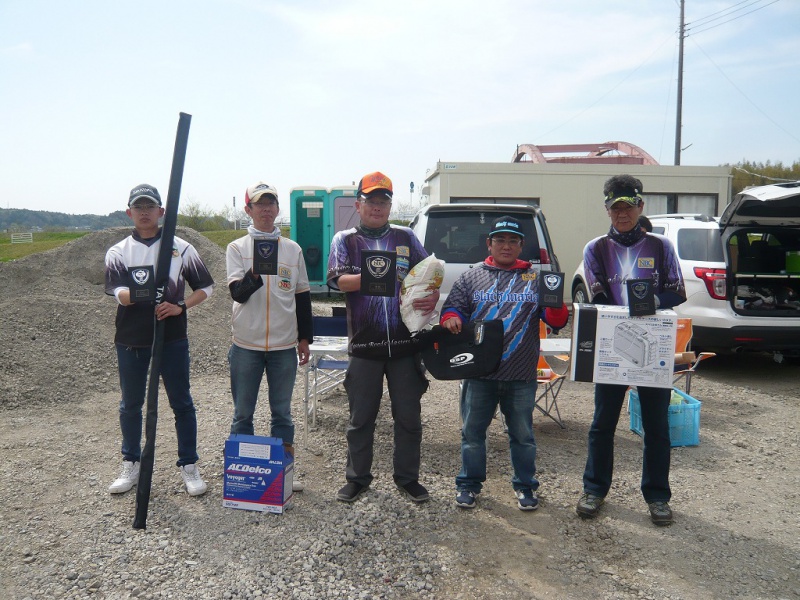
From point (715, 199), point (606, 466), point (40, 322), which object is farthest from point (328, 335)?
point (715, 199)

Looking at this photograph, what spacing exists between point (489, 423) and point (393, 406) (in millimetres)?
590

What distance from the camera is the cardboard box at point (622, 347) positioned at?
3477mm

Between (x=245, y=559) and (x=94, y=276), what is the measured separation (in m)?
10.5

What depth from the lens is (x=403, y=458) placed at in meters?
3.89

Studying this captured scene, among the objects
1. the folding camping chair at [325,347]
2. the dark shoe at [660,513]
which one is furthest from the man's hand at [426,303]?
the dark shoe at [660,513]

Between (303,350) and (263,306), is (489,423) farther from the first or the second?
(263,306)

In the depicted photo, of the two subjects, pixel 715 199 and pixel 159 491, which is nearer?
pixel 159 491

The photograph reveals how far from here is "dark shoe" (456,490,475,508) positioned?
12.3 feet

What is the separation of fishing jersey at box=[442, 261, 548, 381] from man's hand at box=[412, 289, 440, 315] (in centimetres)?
13

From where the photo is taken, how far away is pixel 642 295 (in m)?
3.45

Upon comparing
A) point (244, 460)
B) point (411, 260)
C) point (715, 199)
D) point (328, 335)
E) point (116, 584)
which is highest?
point (715, 199)

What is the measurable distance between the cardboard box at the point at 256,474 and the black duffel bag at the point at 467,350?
1.05 m

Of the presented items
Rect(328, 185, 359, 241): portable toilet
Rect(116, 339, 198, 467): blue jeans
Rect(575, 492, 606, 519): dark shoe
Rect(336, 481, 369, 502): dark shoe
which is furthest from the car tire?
Rect(116, 339, 198, 467): blue jeans

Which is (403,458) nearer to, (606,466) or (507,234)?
(606,466)
